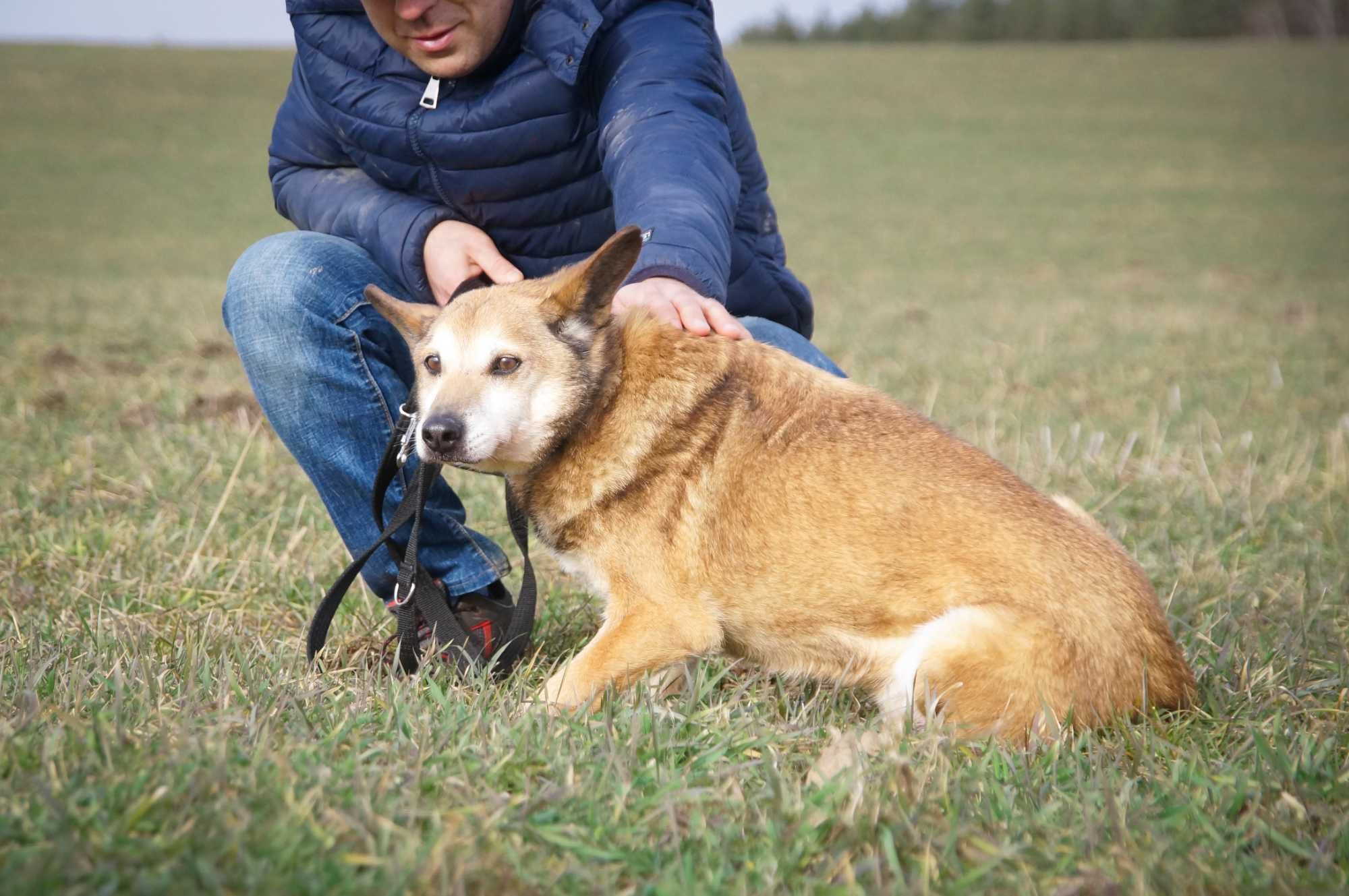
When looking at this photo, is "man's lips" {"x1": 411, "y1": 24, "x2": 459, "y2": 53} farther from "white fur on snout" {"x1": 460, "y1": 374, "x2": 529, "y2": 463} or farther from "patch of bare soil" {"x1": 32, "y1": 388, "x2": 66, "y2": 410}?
"patch of bare soil" {"x1": 32, "y1": 388, "x2": 66, "y2": 410}

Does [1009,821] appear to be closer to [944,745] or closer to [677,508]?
[944,745]

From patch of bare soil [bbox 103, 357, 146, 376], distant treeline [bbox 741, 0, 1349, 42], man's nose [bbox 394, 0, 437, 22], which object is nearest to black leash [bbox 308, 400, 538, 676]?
man's nose [bbox 394, 0, 437, 22]

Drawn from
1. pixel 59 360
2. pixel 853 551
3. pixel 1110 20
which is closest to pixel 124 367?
pixel 59 360

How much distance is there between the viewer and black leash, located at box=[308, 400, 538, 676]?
3236 millimetres

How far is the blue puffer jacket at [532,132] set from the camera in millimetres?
3533

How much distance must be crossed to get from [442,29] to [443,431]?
4.89ft

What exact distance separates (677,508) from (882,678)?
75 centimetres

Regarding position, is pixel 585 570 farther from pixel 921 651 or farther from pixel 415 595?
pixel 921 651

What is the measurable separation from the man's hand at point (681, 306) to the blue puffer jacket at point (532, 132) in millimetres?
125

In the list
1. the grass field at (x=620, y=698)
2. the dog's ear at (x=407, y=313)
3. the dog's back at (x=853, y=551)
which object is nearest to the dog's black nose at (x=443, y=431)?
→ the dog's back at (x=853, y=551)

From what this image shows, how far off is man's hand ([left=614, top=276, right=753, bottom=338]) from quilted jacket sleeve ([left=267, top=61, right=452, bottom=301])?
0.90m

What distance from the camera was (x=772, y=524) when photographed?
10.0 ft

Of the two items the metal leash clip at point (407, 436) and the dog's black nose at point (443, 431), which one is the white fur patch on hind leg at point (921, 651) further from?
the metal leash clip at point (407, 436)

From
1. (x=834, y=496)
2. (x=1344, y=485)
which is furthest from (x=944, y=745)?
(x=1344, y=485)
